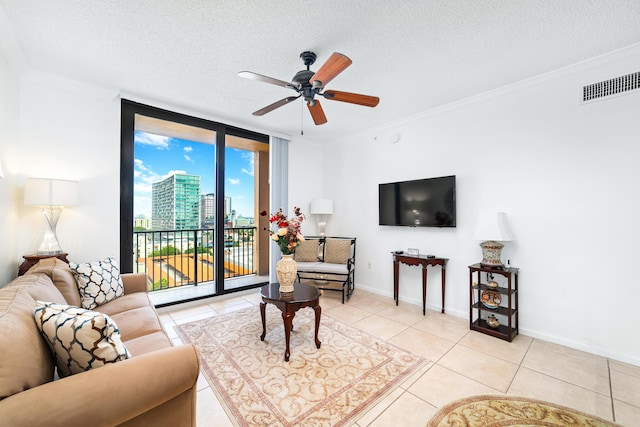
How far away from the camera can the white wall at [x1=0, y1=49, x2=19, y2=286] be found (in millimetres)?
2223

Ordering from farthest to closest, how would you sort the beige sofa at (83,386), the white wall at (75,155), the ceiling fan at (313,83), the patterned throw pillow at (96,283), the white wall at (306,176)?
1. the white wall at (306,176)
2. the white wall at (75,155)
3. the patterned throw pillow at (96,283)
4. the ceiling fan at (313,83)
5. the beige sofa at (83,386)

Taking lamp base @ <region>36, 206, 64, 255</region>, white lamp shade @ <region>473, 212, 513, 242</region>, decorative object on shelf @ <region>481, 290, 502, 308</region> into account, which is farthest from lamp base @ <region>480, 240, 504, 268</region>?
lamp base @ <region>36, 206, 64, 255</region>

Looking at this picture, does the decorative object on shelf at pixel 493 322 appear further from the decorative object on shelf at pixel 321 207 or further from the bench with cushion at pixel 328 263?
the decorative object on shelf at pixel 321 207

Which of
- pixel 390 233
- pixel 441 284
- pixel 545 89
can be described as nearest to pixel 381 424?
pixel 441 284

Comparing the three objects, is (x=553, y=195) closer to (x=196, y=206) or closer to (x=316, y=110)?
(x=316, y=110)

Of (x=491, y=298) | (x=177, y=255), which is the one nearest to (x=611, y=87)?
(x=491, y=298)

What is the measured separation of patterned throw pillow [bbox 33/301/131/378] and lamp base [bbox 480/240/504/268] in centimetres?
320

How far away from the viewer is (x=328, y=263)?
4293 millimetres

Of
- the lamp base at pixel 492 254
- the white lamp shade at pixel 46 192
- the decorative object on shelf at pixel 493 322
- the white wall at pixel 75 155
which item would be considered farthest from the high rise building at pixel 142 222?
the decorative object on shelf at pixel 493 322

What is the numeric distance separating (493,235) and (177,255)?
4.85m

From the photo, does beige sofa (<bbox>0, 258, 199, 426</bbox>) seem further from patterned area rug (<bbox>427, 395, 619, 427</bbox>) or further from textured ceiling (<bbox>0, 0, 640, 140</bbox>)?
textured ceiling (<bbox>0, 0, 640, 140</bbox>)

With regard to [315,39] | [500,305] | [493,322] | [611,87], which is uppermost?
[315,39]

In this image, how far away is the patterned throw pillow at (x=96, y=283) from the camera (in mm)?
2213

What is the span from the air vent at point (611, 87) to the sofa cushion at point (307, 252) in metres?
3.67
